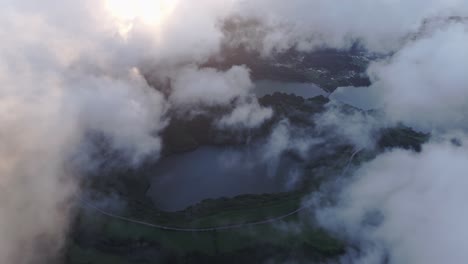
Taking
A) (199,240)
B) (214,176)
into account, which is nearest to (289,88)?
(214,176)

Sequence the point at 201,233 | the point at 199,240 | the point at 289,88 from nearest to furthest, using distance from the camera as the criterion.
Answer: the point at 199,240 < the point at 201,233 < the point at 289,88


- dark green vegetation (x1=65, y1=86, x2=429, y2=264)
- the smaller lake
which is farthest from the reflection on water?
the smaller lake

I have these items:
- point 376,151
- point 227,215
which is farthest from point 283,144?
point 227,215

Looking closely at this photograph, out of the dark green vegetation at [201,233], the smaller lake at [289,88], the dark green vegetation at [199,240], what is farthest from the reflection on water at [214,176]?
the smaller lake at [289,88]

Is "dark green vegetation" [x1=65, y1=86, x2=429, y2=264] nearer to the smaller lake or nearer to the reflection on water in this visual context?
the reflection on water

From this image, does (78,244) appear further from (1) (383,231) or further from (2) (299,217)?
(1) (383,231)

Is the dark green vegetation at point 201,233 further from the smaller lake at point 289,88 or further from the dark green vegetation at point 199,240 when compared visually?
the smaller lake at point 289,88

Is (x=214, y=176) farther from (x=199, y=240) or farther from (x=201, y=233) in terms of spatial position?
(x=199, y=240)
